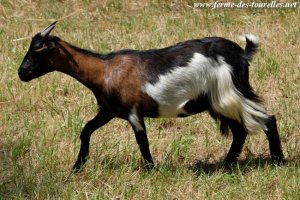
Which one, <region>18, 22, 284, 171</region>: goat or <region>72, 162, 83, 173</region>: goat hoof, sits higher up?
<region>18, 22, 284, 171</region>: goat

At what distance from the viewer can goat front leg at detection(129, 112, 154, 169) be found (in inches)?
226

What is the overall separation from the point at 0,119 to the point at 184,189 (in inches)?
102

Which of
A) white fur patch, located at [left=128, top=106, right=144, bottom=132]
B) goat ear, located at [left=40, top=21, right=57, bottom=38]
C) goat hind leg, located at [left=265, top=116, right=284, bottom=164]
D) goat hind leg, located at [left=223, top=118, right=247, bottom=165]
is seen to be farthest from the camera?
goat hind leg, located at [left=223, top=118, right=247, bottom=165]

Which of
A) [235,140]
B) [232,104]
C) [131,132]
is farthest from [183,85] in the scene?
[131,132]

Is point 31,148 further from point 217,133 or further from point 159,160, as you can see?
point 217,133

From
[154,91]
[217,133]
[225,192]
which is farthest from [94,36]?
[225,192]

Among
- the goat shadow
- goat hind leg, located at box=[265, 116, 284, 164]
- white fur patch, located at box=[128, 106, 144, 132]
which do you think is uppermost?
white fur patch, located at box=[128, 106, 144, 132]

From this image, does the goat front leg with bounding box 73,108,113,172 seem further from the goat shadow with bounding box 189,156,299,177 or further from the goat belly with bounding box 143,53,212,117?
the goat shadow with bounding box 189,156,299,177

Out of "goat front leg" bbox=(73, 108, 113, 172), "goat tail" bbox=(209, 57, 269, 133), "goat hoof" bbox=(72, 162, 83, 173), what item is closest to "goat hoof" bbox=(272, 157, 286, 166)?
"goat tail" bbox=(209, 57, 269, 133)

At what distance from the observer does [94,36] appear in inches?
386

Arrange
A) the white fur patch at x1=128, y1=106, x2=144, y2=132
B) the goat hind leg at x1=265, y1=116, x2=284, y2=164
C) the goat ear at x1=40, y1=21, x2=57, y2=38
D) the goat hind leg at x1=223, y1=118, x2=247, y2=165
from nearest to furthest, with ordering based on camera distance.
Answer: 1. the goat ear at x1=40, y1=21, x2=57, y2=38
2. the white fur patch at x1=128, y1=106, x2=144, y2=132
3. the goat hind leg at x1=265, y1=116, x2=284, y2=164
4. the goat hind leg at x1=223, y1=118, x2=247, y2=165

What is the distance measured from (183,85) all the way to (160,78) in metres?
0.20

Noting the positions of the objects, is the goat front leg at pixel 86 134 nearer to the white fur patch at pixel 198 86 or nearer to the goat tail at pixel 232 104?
the white fur patch at pixel 198 86

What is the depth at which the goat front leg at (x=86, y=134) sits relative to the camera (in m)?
6.03
